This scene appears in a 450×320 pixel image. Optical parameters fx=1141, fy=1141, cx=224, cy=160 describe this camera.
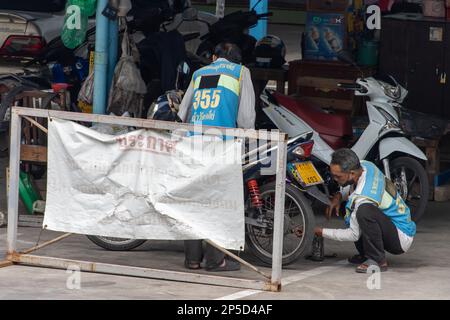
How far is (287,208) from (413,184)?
2210 millimetres

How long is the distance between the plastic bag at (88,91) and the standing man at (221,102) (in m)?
2.15

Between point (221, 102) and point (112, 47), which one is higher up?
point (112, 47)

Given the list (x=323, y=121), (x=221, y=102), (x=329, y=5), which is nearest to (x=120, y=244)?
(x=221, y=102)

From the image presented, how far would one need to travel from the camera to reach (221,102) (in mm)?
8984

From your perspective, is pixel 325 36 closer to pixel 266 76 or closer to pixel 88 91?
pixel 266 76

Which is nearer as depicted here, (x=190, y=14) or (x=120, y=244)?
(x=120, y=244)

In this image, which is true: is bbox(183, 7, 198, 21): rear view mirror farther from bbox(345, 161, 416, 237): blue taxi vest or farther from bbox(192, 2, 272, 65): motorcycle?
bbox(345, 161, 416, 237): blue taxi vest

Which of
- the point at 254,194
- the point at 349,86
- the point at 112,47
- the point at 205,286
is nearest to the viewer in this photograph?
the point at 205,286

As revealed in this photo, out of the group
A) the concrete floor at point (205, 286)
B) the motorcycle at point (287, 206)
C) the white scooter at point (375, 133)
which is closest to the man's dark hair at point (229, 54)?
the motorcycle at point (287, 206)

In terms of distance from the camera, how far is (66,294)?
8.04 m

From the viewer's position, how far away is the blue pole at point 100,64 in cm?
1070

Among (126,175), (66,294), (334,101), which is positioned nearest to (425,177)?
(334,101)

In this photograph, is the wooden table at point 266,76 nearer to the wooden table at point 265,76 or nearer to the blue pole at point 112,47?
the wooden table at point 265,76

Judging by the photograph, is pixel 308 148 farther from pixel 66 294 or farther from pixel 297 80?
pixel 297 80
